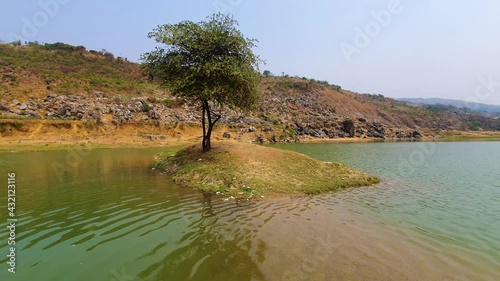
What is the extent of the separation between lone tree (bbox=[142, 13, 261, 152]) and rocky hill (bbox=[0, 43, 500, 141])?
299 inches

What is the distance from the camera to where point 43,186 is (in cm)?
1655

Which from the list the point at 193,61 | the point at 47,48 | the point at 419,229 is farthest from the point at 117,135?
the point at 47,48

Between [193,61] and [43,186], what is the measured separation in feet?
42.9

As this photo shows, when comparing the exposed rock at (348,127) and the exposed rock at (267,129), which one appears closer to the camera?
the exposed rock at (267,129)

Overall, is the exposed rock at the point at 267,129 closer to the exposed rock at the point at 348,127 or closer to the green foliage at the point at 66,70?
the green foliage at the point at 66,70

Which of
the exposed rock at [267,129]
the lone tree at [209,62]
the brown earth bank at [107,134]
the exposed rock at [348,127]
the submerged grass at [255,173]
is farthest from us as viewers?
the exposed rock at [348,127]

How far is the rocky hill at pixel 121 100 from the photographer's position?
56031 millimetres

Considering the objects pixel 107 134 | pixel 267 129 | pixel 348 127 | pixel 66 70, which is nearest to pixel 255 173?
pixel 107 134

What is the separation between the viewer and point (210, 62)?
71.8 feet

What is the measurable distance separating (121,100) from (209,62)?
165 ft

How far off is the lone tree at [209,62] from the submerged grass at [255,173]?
282cm

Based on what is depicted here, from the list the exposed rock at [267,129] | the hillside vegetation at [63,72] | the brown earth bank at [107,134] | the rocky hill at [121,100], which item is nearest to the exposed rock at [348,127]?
the rocky hill at [121,100]

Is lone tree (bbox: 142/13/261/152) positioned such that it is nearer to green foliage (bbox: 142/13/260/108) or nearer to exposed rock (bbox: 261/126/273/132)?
green foliage (bbox: 142/13/260/108)

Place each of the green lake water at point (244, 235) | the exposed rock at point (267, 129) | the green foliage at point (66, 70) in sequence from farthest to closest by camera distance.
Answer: the exposed rock at point (267, 129), the green foliage at point (66, 70), the green lake water at point (244, 235)
